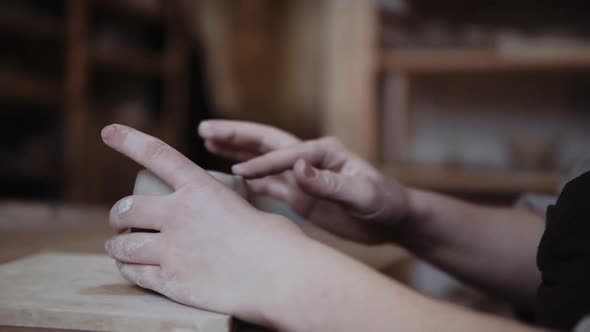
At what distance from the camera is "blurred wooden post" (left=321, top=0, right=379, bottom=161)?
80.8 inches

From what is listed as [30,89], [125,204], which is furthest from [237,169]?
[30,89]

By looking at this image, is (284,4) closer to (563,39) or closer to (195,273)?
(563,39)

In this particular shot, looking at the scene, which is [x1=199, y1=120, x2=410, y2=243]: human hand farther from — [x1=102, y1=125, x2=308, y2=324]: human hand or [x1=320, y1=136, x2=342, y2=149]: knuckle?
[x1=102, y1=125, x2=308, y2=324]: human hand

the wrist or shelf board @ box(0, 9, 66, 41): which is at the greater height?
shelf board @ box(0, 9, 66, 41)

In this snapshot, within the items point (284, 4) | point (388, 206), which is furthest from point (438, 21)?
point (284, 4)

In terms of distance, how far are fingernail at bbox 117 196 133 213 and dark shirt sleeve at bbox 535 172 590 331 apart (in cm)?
40

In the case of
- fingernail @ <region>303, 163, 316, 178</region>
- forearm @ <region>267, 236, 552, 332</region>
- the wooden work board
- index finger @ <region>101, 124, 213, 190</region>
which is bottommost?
the wooden work board

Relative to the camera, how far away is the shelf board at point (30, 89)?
9.52 feet

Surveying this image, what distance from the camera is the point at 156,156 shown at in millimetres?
593

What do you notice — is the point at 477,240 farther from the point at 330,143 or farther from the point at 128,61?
the point at 128,61

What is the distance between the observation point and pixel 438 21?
81.7 inches

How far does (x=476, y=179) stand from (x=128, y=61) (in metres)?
2.44

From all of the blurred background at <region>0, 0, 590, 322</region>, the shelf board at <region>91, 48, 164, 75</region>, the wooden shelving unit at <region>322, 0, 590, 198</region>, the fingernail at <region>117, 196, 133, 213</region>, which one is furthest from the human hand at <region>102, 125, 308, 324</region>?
the shelf board at <region>91, 48, 164, 75</region>

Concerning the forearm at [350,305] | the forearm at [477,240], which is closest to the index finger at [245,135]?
the forearm at [477,240]
